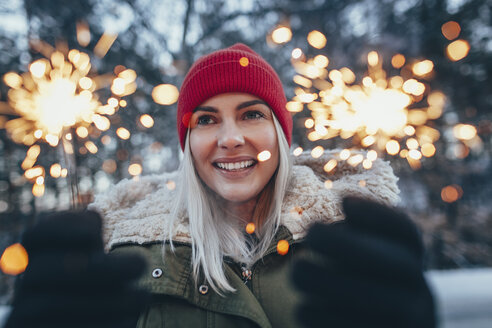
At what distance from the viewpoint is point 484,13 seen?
350cm

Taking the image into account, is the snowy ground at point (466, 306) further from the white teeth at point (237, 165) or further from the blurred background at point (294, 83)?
the white teeth at point (237, 165)

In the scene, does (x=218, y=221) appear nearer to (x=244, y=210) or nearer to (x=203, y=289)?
(x=244, y=210)

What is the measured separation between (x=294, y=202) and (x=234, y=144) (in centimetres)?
44

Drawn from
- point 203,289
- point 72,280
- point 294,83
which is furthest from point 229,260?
point 294,83

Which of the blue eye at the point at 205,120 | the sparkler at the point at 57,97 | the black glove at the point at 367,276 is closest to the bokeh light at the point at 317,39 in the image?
the sparkler at the point at 57,97

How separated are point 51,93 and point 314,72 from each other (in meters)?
3.72

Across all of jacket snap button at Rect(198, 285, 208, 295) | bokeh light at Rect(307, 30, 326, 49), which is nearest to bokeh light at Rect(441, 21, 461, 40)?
bokeh light at Rect(307, 30, 326, 49)

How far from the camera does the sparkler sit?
2.29 m

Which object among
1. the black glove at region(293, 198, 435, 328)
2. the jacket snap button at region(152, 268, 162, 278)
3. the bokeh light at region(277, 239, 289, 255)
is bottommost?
the jacket snap button at region(152, 268, 162, 278)

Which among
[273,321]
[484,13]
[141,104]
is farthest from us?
[141,104]

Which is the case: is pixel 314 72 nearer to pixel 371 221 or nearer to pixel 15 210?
pixel 371 221

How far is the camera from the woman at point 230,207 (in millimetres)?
1138

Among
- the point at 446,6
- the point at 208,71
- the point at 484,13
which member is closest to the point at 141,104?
the point at 208,71

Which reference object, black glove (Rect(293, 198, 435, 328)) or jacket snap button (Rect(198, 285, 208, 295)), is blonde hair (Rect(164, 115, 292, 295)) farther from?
black glove (Rect(293, 198, 435, 328))
